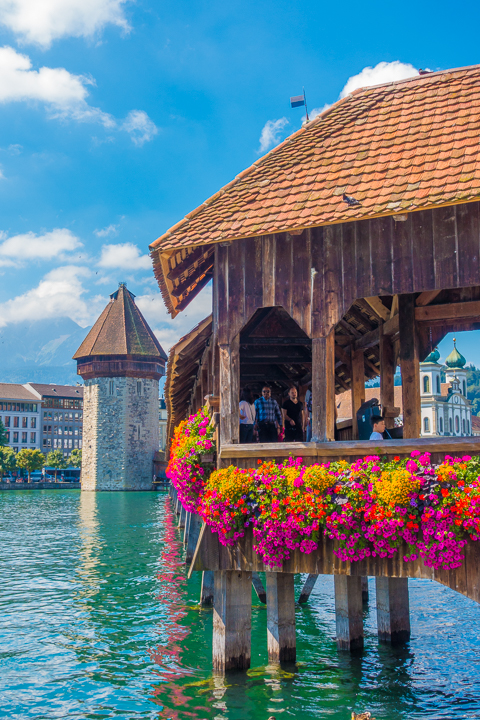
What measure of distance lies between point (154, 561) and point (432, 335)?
1078cm

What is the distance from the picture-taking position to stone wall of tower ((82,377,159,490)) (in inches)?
2247

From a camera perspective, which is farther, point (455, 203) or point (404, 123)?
point (404, 123)

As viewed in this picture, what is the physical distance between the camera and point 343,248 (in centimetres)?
748

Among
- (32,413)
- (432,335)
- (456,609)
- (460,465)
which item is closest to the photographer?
(460,465)

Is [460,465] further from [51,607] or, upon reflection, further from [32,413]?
[32,413]

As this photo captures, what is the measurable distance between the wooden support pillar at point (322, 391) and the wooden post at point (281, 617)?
1.70 meters

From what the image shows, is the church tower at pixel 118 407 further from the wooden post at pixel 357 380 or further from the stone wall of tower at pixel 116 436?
the wooden post at pixel 357 380

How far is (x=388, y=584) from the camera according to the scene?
9188 millimetres

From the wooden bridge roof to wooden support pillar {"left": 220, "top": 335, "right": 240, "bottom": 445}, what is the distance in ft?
4.07

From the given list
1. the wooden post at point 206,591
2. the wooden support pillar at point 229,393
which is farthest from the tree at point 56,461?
the wooden support pillar at point 229,393

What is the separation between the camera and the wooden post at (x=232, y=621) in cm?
734

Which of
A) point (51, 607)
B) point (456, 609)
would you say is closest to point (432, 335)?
point (456, 609)

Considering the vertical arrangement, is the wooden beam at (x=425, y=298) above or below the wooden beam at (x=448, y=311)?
above

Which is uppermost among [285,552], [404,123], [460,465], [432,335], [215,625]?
[404,123]
